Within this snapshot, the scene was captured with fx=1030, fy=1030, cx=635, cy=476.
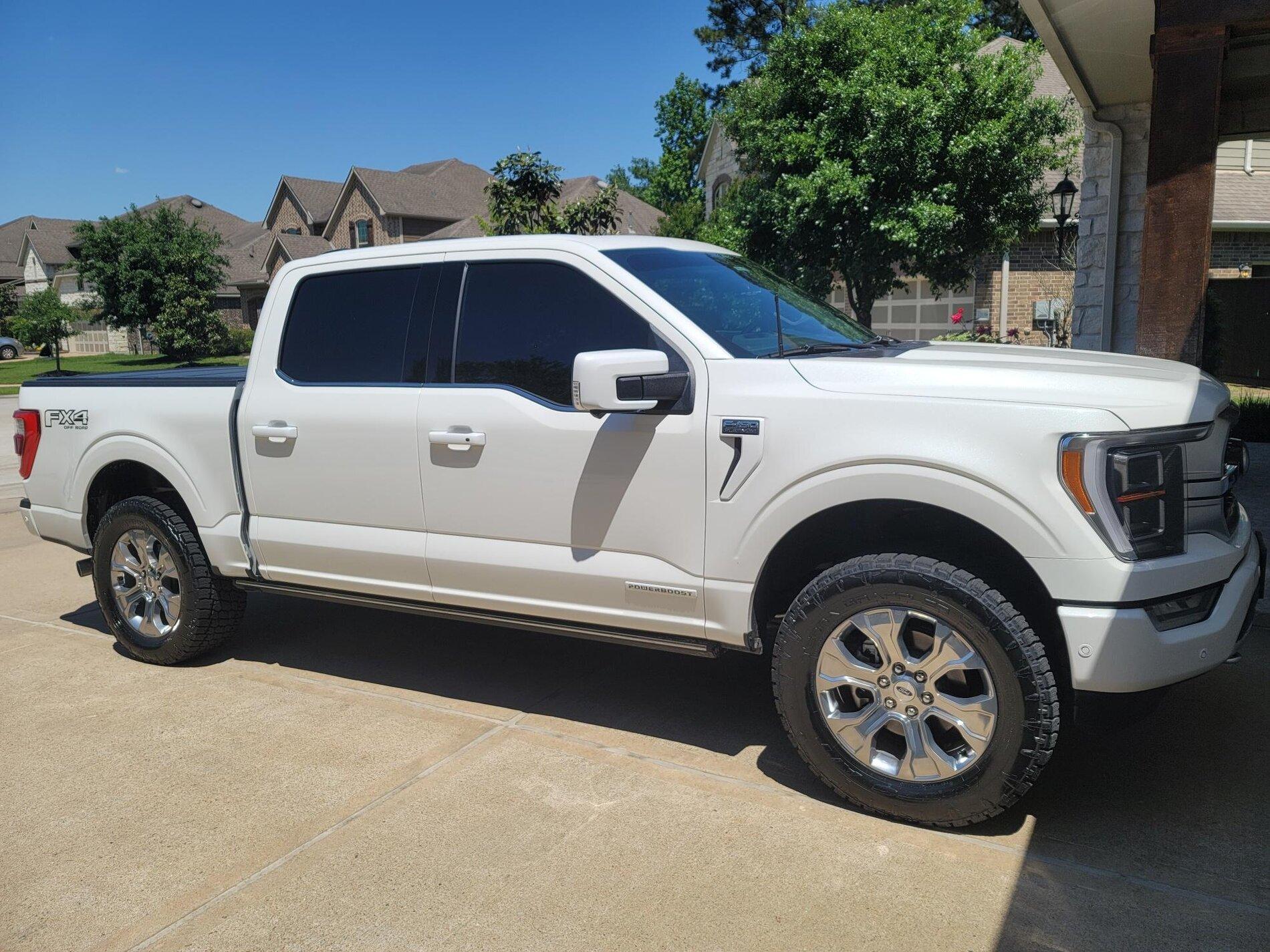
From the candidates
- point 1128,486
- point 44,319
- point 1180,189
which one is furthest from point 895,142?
point 44,319

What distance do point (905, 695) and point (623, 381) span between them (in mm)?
1418

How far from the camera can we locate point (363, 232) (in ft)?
158

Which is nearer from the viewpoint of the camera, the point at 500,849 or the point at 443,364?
the point at 500,849

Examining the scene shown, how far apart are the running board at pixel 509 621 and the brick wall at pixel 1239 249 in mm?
21356

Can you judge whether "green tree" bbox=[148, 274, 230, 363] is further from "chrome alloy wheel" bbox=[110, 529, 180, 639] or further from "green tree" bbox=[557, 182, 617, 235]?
"chrome alloy wheel" bbox=[110, 529, 180, 639]

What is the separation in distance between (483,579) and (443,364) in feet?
3.10

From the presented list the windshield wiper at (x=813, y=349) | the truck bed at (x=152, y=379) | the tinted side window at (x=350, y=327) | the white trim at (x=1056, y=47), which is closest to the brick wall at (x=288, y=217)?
the white trim at (x=1056, y=47)

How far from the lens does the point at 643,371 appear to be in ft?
11.7

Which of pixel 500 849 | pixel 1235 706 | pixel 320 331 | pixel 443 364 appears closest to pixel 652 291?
pixel 443 364

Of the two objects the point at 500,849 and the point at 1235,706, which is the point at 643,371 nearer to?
the point at 500,849

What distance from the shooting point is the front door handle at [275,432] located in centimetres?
475

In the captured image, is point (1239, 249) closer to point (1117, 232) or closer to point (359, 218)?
point (1117, 232)

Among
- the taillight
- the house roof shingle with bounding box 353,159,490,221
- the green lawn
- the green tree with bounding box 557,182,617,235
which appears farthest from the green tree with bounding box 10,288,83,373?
the taillight

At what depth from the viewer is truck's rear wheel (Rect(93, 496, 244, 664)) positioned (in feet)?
17.2
